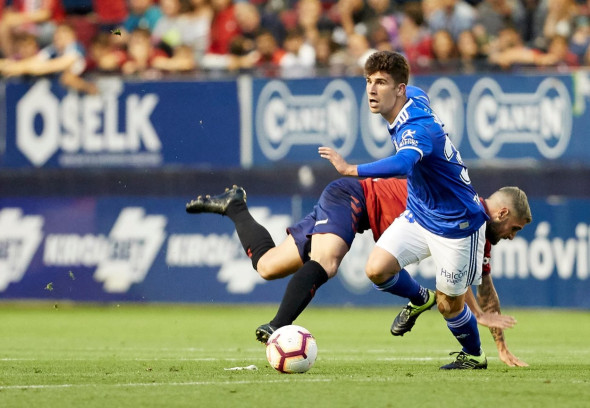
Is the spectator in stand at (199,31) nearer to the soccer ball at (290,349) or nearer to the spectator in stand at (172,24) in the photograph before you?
the spectator in stand at (172,24)

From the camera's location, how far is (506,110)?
575 inches

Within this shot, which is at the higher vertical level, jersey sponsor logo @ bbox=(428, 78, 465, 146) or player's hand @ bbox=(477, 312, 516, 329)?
jersey sponsor logo @ bbox=(428, 78, 465, 146)

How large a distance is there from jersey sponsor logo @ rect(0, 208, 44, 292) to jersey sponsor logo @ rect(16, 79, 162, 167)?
0.76m

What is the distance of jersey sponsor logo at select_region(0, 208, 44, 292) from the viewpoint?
15.5 metres

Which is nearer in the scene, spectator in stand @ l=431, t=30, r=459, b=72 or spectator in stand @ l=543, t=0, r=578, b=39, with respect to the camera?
spectator in stand @ l=431, t=30, r=459, b=72

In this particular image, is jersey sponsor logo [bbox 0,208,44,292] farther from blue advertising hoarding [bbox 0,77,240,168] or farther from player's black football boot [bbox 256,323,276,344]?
player's black football boot [bbox 256,323,276,344]

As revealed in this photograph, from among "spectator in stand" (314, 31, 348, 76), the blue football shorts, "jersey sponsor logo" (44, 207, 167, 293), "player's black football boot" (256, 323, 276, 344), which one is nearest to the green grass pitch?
"player's black football boot" (256, 323, 276, 344)

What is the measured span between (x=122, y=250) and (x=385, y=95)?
8076mm

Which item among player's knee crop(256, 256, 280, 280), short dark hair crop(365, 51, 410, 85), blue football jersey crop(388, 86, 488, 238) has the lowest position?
player's knee crop(256, 256, 280, 280)

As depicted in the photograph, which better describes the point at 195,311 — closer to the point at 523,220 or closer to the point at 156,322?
the point at 156,322

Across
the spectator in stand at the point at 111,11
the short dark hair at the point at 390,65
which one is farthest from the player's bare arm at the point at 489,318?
the spectator in stand at the point at 111,11

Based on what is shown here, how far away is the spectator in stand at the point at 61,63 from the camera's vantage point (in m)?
15.6

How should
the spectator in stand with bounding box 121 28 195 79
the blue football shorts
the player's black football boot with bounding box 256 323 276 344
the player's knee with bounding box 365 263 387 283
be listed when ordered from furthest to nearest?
the spectator in stand with bounding box 121 28 195 79
the blue football shorts
the player's knee with bounding box 365 263 387 283
the player's black football boot with bounding box 256 323 276 344

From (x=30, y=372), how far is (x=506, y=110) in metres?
8.39
